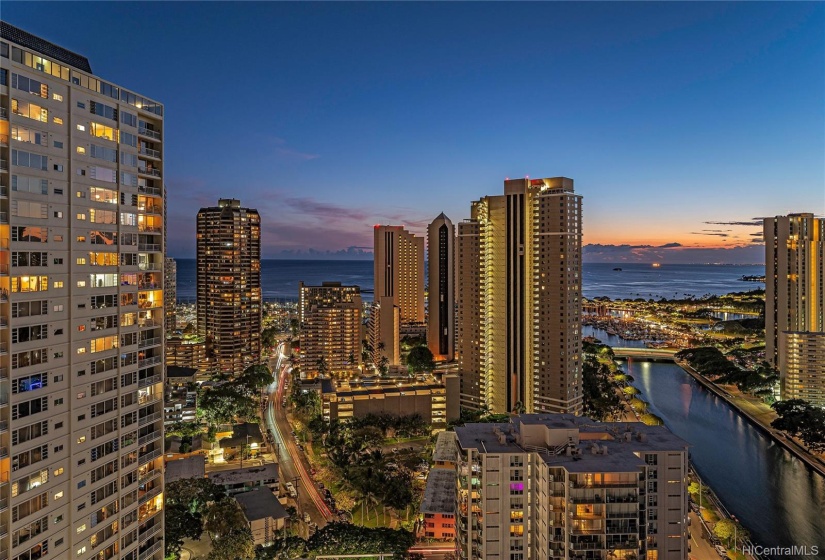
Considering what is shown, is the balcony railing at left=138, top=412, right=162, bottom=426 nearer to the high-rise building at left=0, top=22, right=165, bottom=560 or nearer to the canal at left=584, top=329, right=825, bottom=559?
the high-rise building at left=0, top=22, right=165, bottom=560

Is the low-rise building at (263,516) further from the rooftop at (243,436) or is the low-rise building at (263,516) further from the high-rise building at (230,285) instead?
the high-rise building at (230,285)

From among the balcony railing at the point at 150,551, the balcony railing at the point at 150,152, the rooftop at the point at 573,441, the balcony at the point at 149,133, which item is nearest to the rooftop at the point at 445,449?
the rooftop at the point at 573,441

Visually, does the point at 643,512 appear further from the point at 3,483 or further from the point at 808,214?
the point at 808,214

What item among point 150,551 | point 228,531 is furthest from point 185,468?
point 150,551

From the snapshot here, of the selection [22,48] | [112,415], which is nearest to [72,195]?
[22,48]

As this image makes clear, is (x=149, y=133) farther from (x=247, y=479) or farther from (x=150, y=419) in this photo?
(x=247, y=479)
